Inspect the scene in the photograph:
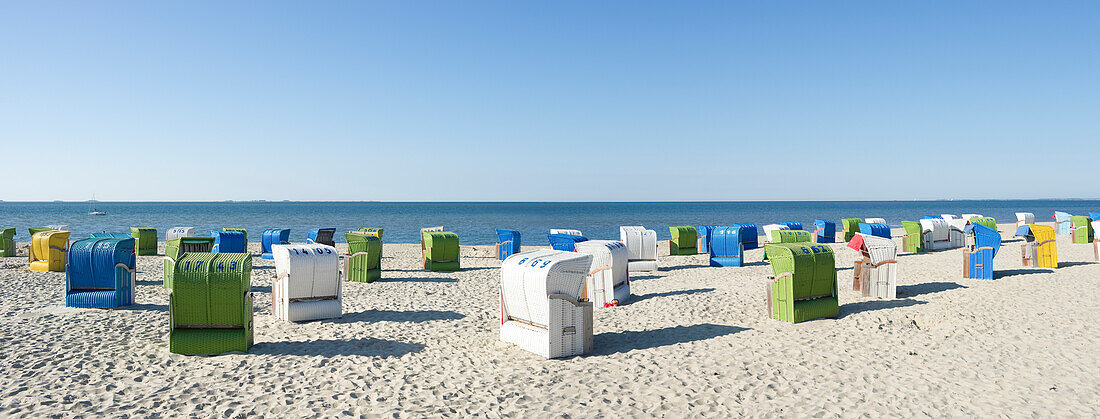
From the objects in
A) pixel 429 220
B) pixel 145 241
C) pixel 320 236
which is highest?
pixel 320 236

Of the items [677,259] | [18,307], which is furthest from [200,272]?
[677,259]

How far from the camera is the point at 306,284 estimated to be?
10.7 metres

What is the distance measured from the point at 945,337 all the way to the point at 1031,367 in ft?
5.28

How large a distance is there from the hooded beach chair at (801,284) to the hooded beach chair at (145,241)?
24.5m

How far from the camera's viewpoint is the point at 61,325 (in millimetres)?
9812

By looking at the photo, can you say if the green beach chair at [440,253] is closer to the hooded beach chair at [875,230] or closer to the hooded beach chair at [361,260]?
the hooded beach chair at [361,260]

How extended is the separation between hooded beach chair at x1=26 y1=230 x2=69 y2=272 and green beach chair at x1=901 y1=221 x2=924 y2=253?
29.9 m

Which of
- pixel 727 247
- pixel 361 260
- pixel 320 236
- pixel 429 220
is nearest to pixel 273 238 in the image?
pixel 320 236

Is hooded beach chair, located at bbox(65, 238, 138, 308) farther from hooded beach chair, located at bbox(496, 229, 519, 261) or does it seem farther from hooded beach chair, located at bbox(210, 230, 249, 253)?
hooded beach chair, located at bbox(496, 229, 519, 261)

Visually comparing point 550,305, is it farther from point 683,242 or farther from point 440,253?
point 683,242

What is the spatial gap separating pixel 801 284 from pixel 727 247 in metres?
9.47

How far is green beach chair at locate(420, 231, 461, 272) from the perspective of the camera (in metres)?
19.4

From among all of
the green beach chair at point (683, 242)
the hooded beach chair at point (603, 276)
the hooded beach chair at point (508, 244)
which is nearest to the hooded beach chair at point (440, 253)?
the hooded beach chair at point (508, 244)

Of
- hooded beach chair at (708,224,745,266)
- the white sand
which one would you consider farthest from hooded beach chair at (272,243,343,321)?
hooded beach chair at (708,224,745,266)
